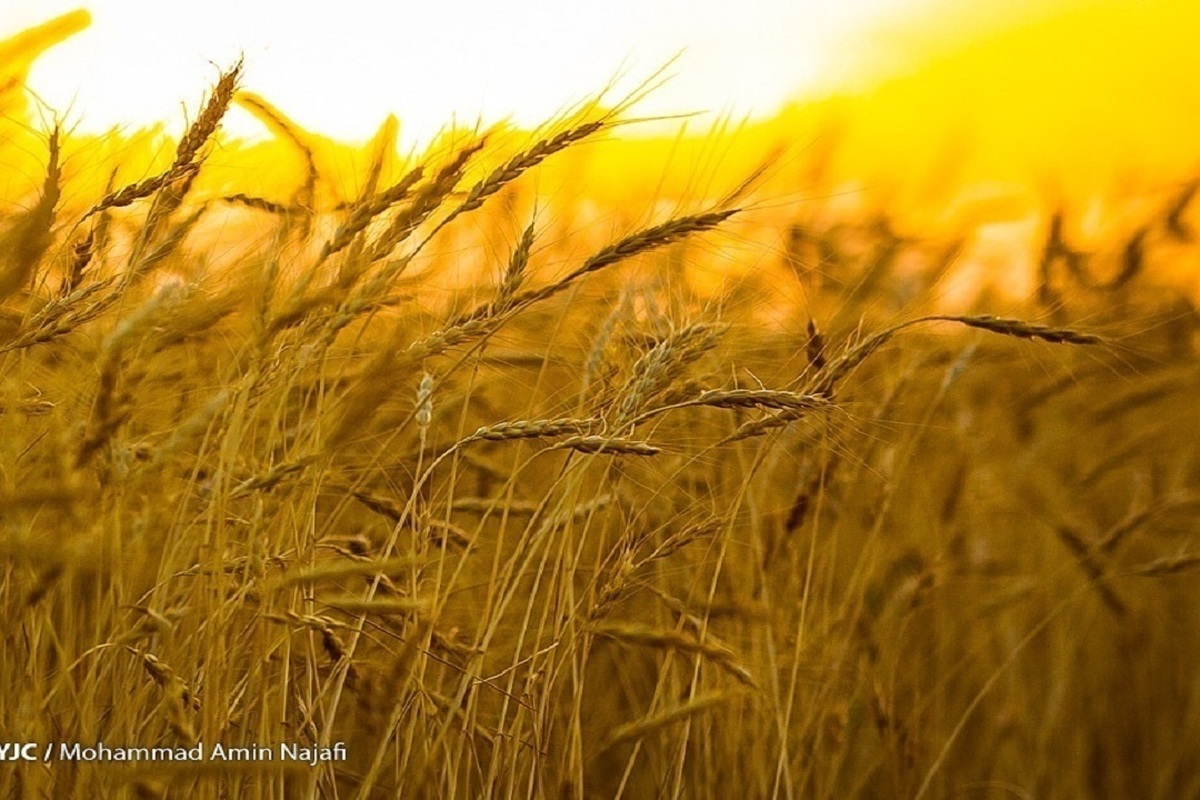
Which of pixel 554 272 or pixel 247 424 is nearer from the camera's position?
pixel 247 424

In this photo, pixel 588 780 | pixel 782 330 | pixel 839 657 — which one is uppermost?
pixel 782 330

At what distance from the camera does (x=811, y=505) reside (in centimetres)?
180

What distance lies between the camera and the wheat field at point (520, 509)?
3.92 ft

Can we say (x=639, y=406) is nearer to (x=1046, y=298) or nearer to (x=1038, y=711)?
(x=1038, y=711)

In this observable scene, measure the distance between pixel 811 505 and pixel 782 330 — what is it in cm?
26

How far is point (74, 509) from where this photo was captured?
96 cm

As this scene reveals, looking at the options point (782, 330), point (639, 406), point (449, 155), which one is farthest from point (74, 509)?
point (782, 330)

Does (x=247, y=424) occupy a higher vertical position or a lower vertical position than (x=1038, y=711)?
higher

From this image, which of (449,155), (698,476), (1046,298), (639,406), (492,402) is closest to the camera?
(639,406)

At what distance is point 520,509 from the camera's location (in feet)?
5.15

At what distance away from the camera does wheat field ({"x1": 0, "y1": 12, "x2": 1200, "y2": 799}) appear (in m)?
1.19

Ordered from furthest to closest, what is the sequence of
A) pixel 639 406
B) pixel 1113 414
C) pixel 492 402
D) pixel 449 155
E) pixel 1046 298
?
pixel 1046 298 → pixel 1113 414 → pixel 492 402 → pixel 449 155 → pixel 639 406
